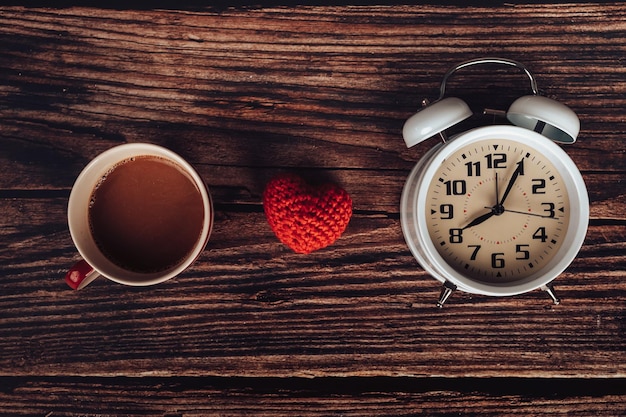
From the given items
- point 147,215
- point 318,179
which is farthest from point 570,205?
point 147,215

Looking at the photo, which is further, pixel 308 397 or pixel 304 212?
pixel 308 397

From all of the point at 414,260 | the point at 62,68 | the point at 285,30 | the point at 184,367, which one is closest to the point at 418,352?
the point at 414,260

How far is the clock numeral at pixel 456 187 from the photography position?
67 centimetres

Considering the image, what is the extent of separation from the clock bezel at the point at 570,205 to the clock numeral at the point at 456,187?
27 millimetres

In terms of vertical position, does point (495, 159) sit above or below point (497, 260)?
above

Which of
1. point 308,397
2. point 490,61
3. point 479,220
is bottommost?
point 308,397

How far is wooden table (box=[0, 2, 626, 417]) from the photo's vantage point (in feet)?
2.41

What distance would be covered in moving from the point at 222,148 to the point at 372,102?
0.71 ft

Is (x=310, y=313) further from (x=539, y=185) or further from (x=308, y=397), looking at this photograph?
(x=539, y=185)

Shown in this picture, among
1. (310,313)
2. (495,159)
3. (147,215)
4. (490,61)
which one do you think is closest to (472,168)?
(495,159)

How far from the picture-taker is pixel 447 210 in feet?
2.21

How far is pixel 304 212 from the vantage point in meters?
0.64

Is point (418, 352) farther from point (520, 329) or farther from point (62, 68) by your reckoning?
point (62, 68)

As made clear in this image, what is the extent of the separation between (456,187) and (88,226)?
47 centimetres
